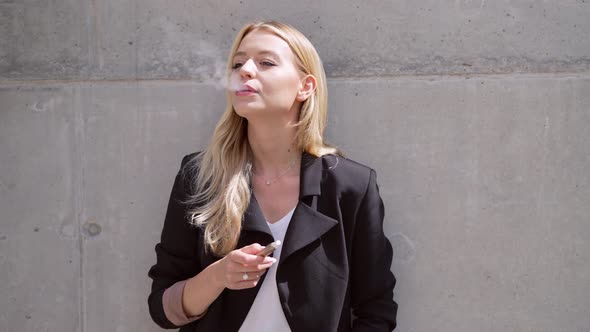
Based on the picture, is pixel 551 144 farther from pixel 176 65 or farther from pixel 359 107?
pixel 176 65

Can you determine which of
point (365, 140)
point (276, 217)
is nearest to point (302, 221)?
point (276, 217)

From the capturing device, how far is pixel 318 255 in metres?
2.27

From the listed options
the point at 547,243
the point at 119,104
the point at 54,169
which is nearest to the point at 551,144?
the point at 547,243

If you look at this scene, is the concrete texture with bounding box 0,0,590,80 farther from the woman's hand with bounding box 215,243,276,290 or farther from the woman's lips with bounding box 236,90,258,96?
the woman's hand with bounding box 215,243,276,290

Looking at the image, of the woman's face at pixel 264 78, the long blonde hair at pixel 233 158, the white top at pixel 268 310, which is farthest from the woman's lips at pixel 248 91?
the white top at pixel 268 310

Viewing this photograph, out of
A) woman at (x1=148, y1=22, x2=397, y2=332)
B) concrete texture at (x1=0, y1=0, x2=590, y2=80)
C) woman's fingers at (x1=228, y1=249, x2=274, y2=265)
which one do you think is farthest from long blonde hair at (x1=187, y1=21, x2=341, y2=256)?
concrete texture at (x1=0, y1=0, x2=590, y2=80)

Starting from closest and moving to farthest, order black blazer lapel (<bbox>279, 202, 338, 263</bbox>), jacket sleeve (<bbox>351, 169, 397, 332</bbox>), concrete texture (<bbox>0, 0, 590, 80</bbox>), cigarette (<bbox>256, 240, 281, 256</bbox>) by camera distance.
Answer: cigarette (<bbox>256, 240, 281, 256</bbox>), black blazer lapel (<bbox>279, 202, 338, 263</bbox>), jacket sleeve (<bbox>351, 169, 397, 332</bbox>), concrete texture (<bbox>0, 0, 590, 80</bbox>)

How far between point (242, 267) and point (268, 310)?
0.32m

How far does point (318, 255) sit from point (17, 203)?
1.51 meters

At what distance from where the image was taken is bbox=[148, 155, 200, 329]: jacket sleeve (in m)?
2.34

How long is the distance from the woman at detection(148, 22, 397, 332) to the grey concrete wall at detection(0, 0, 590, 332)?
14.4 inches

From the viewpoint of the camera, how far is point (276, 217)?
7.66ft

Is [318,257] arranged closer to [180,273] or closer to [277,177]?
[277,177]

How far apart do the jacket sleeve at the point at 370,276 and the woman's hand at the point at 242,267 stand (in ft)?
1.51
